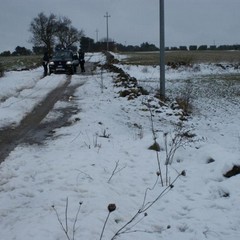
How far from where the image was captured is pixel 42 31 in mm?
71250

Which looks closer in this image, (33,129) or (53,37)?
(33,129)

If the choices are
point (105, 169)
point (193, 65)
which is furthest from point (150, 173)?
point (193, 65)

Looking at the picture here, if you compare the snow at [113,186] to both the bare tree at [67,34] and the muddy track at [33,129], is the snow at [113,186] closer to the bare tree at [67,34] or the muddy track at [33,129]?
the muddy track at [33,129]

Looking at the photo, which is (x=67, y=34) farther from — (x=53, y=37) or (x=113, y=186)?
(x=113, y=186)

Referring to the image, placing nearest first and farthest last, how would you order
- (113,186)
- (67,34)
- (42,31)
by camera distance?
(113,186)
(42,31)
(67,34)

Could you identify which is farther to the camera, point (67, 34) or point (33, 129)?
point (67, 34)

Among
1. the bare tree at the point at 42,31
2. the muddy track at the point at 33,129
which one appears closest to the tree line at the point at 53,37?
the bare tree at the point at 42,31

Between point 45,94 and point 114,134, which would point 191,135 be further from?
point 45,94

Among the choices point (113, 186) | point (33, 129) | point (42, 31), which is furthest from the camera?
point (42, 31)

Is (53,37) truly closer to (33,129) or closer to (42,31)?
(42,31)

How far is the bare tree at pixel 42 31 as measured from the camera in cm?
7106

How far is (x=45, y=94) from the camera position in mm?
18984

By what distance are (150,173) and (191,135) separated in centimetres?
371

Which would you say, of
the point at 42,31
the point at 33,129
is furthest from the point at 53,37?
the point at 33,129
